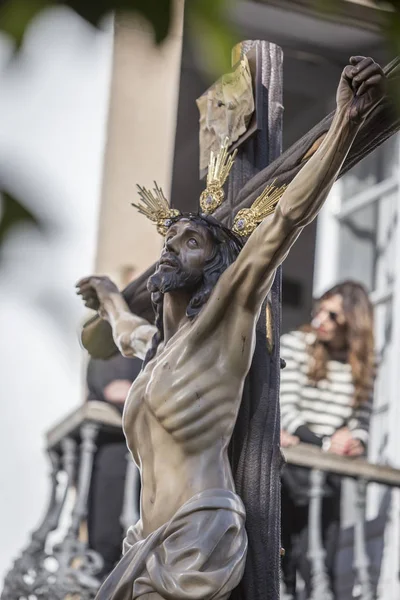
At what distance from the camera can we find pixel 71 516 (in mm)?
6301

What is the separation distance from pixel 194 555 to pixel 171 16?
6.48ft

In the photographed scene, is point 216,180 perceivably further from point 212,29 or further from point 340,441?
point 340,441

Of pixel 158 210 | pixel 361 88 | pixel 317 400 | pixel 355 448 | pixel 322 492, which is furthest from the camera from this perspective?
pixel 317 400

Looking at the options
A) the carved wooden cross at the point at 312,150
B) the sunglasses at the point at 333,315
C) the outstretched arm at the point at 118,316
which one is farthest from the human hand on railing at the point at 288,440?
the carved wooden cross at the point at 312,150

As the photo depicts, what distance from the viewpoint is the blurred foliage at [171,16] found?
1283mm

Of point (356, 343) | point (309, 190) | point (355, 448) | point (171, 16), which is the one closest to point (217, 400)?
point (309, 190)

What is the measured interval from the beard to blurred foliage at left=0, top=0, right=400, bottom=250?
2.15 meters

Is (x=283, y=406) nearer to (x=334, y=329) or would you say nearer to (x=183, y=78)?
(x=334, y=329)

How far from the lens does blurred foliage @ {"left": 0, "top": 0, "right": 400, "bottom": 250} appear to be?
1283mm

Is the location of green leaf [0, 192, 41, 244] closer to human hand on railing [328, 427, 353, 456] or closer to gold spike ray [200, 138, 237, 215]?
gold spike ray [200, 138, 237, 215]

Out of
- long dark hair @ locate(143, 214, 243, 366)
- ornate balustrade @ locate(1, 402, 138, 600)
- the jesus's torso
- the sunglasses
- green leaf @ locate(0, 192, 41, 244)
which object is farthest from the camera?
the sunglasses

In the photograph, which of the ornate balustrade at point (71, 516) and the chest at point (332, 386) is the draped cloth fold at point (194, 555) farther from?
the chest at point (332, 386)

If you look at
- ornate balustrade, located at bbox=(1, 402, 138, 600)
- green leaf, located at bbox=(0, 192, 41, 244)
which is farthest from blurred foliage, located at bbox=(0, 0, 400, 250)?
ornate balustrade, located at bbox=(1, 402, 138, 600)

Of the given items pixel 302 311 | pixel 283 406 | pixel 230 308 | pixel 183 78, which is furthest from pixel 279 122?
pixel 302 311
